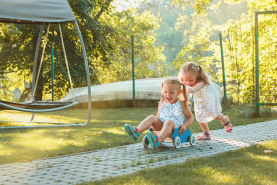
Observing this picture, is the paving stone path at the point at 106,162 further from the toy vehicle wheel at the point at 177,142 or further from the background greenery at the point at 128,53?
the background greenery at the point at 128,53

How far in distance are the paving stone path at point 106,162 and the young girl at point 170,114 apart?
0.25m

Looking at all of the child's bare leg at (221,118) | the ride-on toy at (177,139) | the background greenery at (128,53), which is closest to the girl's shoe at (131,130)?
the ride-on toy at (177,139)

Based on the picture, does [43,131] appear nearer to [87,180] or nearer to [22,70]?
[87,180]

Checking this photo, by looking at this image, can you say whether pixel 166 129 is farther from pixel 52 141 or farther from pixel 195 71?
pixel 52 141

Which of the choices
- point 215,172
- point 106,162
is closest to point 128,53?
point 106,162

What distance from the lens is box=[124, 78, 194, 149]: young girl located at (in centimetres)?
340

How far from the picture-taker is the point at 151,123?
349 centimetres

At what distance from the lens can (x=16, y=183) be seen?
222 cm

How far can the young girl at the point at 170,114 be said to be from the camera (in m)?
3.40

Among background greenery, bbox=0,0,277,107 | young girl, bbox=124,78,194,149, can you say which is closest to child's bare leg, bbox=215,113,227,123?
young girl, bbox=124,78,194,149

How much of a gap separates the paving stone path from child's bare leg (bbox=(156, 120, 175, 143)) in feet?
0.56

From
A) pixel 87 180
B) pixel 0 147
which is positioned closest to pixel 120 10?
pixel 0 147

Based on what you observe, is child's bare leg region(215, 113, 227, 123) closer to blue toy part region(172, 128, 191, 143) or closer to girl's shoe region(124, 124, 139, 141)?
blue toy part region(172, 128, 191, 143)

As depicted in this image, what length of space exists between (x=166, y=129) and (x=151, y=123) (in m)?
0.25
